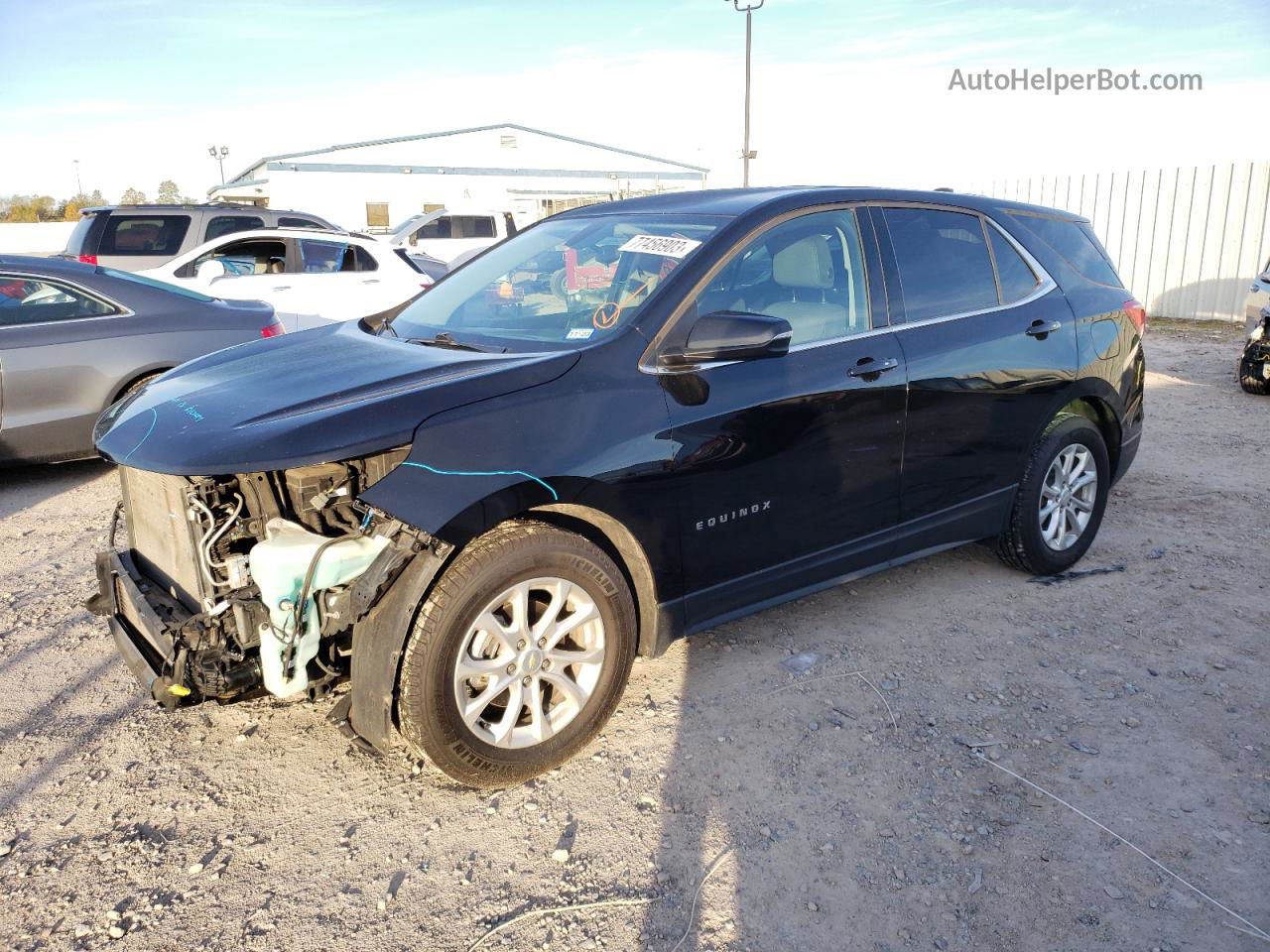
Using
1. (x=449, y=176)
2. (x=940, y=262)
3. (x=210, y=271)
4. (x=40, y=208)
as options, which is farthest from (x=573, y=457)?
(x=40, y=208)

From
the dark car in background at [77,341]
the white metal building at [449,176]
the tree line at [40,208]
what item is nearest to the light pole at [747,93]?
the white metal building at [449,176]

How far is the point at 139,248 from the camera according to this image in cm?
1145

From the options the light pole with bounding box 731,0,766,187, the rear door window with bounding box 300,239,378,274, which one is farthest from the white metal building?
the rear door window with bounding box 300,239,378,274

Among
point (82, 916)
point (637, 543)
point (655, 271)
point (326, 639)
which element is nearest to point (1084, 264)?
point (655, 271)

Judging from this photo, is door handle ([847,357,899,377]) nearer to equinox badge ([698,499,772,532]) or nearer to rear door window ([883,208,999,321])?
rear door window ([883,208,999,321])

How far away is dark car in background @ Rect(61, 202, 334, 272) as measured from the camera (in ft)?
36.8

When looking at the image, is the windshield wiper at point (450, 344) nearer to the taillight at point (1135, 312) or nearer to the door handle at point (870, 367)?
the door handle at point (870, 367)

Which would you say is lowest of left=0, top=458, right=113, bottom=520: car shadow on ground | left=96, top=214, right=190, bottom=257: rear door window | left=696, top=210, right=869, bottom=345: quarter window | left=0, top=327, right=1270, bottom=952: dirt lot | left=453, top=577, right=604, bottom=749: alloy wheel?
left=0, top=327, right=1270, bottom=952: dirt lot

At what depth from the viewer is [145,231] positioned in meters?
11.5

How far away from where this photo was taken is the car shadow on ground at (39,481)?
5.98m

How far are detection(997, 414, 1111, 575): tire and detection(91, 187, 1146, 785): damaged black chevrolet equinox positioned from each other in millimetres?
37

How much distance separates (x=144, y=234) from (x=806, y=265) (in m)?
10.5

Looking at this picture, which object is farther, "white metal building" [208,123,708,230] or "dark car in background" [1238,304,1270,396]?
"white metal building" [208,123,708,230]

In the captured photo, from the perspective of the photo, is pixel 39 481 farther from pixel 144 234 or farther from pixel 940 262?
pixel 144 234
